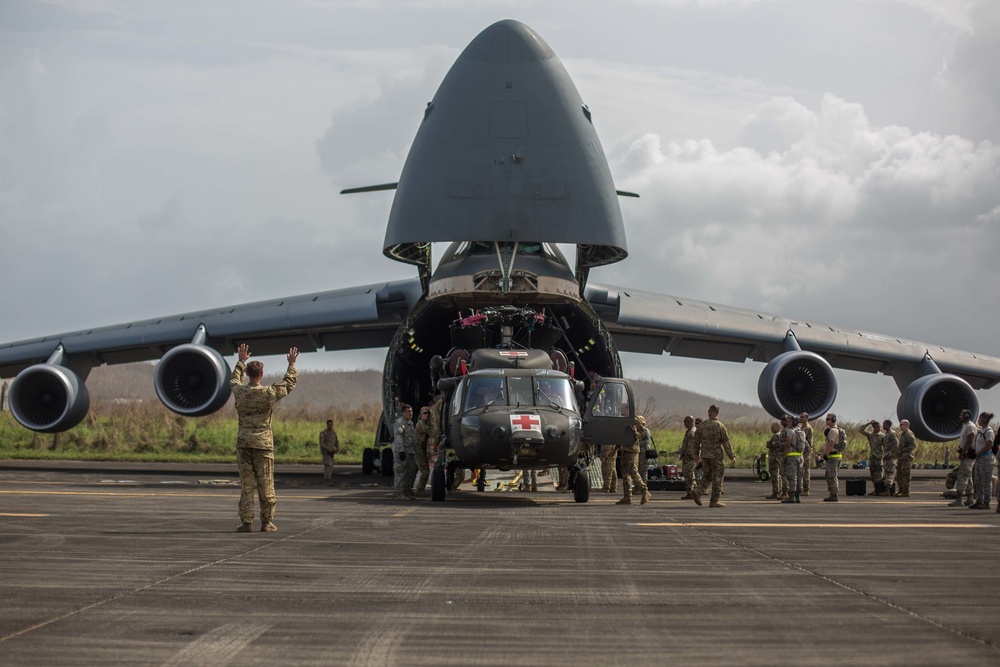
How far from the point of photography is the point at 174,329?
22.5m

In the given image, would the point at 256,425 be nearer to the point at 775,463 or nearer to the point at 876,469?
the point at 775,463

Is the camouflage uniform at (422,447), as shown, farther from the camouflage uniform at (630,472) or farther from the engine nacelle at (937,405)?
the engine nacelle at (937,405)

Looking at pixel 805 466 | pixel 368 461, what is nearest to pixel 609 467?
pixel 805 466

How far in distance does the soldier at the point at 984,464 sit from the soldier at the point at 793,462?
8.00 ft

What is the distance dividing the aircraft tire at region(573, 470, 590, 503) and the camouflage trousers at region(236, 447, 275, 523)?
18.8 ft

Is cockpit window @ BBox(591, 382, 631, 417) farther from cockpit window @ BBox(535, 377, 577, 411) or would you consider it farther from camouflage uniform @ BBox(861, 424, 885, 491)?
camouflage uniform @ BBox(861, 424, 885, 491)

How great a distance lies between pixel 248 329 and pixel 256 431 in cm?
1162

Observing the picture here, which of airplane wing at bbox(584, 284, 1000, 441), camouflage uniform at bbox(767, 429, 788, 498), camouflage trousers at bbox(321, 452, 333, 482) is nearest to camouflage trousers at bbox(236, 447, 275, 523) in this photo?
camouflage uniform at bbox(767, 429, 788, 498)

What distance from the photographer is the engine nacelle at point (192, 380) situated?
20500mm

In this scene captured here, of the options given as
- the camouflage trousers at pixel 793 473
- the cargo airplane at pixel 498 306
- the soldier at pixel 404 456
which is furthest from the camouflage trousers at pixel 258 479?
the camouflage trousers at pixel 793 473

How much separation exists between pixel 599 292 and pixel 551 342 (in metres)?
2.40

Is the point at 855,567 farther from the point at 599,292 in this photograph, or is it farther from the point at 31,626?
the point at 599,292

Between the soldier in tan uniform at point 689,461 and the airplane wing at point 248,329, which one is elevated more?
the airplane wing at point 248,329

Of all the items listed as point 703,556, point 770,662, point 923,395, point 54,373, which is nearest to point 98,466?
point 54,373
